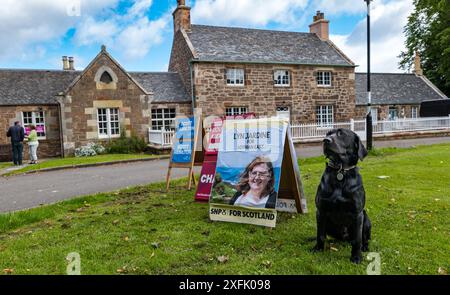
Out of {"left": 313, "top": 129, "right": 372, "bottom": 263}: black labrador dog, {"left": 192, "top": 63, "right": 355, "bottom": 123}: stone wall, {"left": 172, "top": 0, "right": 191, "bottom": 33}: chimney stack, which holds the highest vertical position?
{"left": 172, "top": 0, "right": 191, "bottom": 33}: chimney stack

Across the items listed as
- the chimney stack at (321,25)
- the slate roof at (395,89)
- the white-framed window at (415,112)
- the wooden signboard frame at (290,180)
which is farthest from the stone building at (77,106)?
the white-framed window at (415,112)

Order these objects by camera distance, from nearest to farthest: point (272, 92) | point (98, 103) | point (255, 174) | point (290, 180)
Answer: point (255, 174)
point (290, 180)
point (98, 103)
point (272, 92)

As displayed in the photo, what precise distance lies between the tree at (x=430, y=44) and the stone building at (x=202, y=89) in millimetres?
7468

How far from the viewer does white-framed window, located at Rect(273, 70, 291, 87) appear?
25.5 m

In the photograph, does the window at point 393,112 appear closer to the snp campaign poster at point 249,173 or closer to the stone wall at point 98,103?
the stone wall at point 98,103

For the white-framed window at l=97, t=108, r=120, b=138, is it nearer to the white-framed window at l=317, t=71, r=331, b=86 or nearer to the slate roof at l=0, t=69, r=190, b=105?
the slate roof at l=0, t=69, r=190, b=105

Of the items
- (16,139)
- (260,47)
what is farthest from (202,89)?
(16,139)

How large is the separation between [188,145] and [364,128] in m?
18.1

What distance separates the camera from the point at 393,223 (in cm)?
549

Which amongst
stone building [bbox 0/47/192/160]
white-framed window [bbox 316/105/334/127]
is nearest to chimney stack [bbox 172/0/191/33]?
stone building [bbox 0/47/192/160]

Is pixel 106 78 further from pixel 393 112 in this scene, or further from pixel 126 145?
pixel 393 112

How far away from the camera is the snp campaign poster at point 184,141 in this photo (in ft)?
28.3

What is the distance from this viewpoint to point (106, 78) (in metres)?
20.7

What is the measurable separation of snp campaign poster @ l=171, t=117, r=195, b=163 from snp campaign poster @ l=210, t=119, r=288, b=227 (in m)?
2.57
